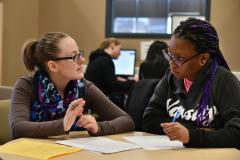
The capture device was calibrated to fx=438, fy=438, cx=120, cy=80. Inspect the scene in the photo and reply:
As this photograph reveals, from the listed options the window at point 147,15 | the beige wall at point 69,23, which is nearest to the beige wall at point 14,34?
the beige wall at point 69,23

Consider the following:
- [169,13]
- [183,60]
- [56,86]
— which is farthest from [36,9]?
→ [183,60]

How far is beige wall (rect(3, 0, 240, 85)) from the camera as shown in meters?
5.30

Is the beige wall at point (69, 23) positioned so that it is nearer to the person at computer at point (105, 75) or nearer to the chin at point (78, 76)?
the person at computer at point (105, 75)

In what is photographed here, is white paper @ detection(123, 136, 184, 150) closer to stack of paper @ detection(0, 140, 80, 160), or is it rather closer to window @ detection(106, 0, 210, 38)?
stack of paper @ detection(0, 140, 80, 160)

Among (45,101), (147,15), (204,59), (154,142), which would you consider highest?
(147,15)

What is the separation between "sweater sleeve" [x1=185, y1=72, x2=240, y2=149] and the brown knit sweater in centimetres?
45

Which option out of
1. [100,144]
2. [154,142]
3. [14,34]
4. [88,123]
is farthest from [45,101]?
[14,34]

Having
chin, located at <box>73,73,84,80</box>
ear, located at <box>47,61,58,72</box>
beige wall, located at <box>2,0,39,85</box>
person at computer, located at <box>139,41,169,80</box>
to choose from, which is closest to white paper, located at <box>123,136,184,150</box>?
chin, located at <box>73,73,84,80</box>

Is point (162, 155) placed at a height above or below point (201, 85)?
below

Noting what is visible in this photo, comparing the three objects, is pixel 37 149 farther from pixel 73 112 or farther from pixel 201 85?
pixel 201 85

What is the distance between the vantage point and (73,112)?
6.01 ft

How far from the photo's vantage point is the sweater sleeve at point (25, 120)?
188 centimetres

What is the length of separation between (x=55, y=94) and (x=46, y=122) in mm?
249

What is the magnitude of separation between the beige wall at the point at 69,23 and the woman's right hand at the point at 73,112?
12.4ft
